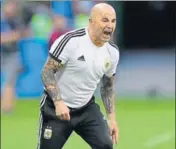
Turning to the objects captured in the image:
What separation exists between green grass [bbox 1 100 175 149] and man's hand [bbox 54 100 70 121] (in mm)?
3833

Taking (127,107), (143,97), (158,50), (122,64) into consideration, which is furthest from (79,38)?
(158,50)

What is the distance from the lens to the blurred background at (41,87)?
12477mm

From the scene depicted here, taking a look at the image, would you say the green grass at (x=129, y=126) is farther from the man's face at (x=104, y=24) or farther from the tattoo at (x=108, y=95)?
the man's face at (x=104, y=24)

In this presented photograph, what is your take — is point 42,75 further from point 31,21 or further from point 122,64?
point 122,64

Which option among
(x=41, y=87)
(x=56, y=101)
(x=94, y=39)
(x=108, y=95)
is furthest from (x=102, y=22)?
(x=41, y=87)

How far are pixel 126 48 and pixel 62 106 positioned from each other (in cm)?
1748

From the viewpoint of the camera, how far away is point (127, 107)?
1566 cm

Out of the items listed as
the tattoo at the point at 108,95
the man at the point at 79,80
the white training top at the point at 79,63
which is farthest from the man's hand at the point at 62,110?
the tattoo at the point at 108,95

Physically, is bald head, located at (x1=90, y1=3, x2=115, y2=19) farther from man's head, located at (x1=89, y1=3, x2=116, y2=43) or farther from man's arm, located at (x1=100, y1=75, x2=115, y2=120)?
man's arm, located at (x1=100, y1=75, x2=115, y2=120)

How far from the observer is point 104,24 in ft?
24.7

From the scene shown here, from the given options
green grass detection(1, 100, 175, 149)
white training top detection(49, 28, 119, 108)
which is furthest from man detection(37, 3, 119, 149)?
green grass detection(1, 100, 175, 149)

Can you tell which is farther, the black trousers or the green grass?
the green grass

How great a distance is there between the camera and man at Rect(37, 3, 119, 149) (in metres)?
7.56

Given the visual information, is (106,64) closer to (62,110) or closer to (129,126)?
(62,110)
